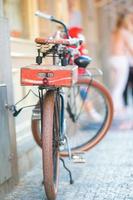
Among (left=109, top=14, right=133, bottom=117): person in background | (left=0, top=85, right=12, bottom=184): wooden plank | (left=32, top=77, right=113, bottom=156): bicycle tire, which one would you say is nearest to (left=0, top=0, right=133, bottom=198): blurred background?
(left=0, top=85, right=12, bottom=184): wooden plank

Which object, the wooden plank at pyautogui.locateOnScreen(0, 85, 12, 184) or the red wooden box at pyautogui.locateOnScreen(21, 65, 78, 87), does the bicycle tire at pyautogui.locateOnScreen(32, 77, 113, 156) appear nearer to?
the wooden plank at pyautogui.locateOnScreen(0, 85, 12, 184)

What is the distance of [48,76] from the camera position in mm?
3391

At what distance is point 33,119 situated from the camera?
4.31 m

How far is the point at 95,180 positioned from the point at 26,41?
5.93ft

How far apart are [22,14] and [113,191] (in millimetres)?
2611

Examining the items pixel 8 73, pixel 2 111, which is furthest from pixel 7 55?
pixel 2 111

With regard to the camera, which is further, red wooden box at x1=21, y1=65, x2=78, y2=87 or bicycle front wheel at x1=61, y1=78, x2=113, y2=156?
bicycle front wheel at x1=61, y1=78, x2=113, y2=156

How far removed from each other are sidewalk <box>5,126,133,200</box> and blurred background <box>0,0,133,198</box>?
0.48 feet

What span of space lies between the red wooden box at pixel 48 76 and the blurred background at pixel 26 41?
1.69ft

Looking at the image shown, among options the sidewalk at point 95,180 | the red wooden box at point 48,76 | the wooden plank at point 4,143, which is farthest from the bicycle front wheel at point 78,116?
the red wooden box at point 48,76

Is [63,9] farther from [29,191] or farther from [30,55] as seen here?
[29,191]

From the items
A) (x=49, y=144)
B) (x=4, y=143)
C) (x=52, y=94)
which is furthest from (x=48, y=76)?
(x=4, y=143)

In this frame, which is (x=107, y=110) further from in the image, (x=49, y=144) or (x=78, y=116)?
(x=49, y=144)

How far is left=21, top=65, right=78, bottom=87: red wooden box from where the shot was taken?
11.1 feet
